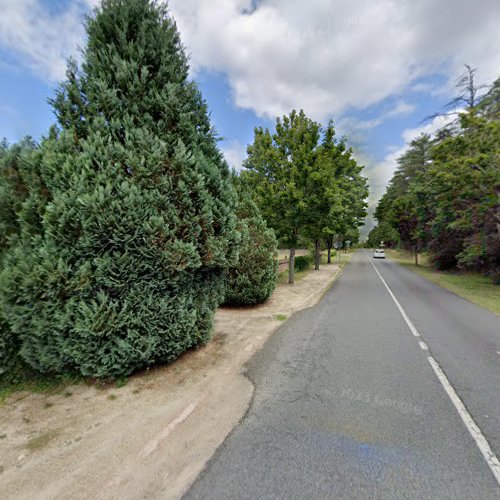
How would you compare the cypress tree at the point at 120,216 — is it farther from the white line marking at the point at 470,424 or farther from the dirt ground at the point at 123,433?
the white line marking at the point at 470,424

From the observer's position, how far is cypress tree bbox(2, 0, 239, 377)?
3062mm

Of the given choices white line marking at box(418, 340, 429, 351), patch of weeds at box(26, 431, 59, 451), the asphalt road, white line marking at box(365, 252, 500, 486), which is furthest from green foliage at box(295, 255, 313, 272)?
patch of weeds at box(26, 431, 59, 451)

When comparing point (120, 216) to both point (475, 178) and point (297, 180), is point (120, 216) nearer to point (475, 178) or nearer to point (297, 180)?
point (297, 180)

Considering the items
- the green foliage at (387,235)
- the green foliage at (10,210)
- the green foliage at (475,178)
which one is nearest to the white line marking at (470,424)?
the green foliage at (10,210)

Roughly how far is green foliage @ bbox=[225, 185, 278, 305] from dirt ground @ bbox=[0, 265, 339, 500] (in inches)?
149

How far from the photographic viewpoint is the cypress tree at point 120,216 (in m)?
3.06

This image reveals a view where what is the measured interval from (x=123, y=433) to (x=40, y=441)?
745 mm

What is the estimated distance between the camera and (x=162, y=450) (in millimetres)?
2434

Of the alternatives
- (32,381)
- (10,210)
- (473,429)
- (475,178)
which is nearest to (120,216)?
(10,210)

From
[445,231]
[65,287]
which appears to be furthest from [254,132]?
[445,231]

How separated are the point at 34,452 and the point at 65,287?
1.60 m

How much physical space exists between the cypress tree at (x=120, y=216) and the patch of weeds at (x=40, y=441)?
76 centimetres

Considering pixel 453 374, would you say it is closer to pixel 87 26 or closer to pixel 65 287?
pixel 65 287

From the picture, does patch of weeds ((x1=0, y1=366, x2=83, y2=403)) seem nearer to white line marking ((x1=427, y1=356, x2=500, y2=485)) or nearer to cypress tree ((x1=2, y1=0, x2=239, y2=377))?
cypress tree ((x1=2, y1=0, x2=239, y2=377))
